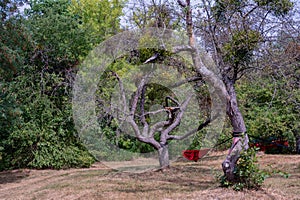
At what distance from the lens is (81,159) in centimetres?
995

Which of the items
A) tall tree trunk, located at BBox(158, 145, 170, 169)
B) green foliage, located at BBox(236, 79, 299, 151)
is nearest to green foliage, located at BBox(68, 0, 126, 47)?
green foliage, located at BBox(236, 79, 299, 151)

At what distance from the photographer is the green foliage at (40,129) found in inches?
367

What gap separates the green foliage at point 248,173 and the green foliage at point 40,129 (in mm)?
5561

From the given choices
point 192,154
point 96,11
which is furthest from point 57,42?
point 192,154

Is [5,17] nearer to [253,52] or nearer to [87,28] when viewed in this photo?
[87,28]

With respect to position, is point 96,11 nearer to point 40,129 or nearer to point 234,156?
point 40,129

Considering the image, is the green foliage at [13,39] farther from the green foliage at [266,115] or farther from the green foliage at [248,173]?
the green foliage at [266,115]

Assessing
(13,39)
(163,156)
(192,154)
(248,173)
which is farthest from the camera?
(192,154)

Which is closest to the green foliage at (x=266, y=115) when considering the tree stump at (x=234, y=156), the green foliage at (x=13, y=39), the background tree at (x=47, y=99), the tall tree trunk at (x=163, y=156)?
the tall tree trunk at (x=163, y=156)

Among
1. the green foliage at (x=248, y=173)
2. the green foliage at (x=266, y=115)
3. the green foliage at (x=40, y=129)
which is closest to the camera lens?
the green foliage at (x=248, y=173)

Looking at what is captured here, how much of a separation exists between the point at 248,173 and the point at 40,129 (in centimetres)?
659

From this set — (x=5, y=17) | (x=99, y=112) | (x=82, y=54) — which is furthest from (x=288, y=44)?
(x=82, y=54)

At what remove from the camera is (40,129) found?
956 centimetres

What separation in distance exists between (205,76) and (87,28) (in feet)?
20.1
